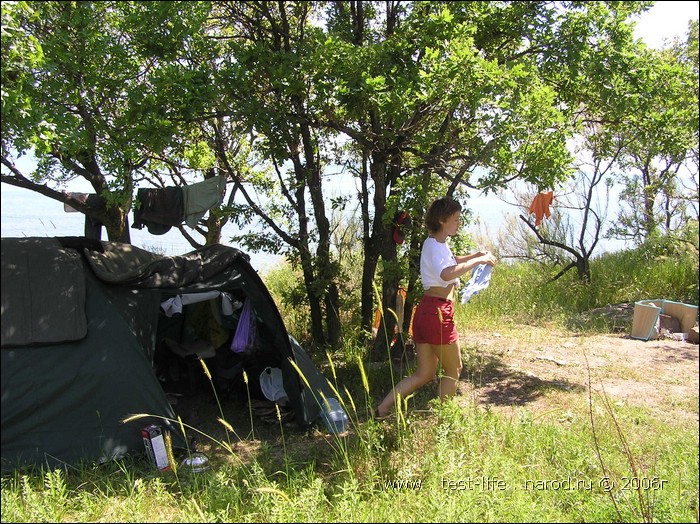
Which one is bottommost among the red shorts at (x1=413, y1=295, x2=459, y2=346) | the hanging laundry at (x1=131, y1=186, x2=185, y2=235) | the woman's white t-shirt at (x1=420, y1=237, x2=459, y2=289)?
the red shorts at (x1=413, y1=295, x2=459, y2=346)

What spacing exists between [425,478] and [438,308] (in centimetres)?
113

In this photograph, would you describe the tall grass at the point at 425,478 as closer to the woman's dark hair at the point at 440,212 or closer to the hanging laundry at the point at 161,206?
the woman's dark hair at the point at 440,212

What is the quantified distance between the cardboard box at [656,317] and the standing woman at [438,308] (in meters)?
3.29

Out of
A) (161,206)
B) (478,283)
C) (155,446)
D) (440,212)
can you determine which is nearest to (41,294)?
(155,446)

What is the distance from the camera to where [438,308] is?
4199 millimetres

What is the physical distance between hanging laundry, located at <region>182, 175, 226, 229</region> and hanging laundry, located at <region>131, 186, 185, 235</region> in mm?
47

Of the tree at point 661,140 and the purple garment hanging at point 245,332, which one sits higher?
the tree at point 661,140

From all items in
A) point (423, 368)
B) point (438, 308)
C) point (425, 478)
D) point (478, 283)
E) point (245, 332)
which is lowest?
point (425, 478)

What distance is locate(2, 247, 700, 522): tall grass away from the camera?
3.26 metres

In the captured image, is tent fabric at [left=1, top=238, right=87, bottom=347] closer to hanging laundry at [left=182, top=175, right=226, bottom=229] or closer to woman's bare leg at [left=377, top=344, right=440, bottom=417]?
hanging laundry at [left=182, top=175, right=226, bottom=229]

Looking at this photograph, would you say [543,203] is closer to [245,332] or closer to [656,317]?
[656,317]

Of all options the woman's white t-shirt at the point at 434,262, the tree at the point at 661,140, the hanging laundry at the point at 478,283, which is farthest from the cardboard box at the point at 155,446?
the tree at the point at 661,140

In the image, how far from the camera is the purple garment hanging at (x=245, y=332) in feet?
17.6

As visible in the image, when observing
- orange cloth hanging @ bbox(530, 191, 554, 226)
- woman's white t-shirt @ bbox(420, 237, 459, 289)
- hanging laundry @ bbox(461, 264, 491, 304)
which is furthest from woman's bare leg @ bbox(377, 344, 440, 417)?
orange cloth hanging @ bbox(530, 191, 554, 226)
